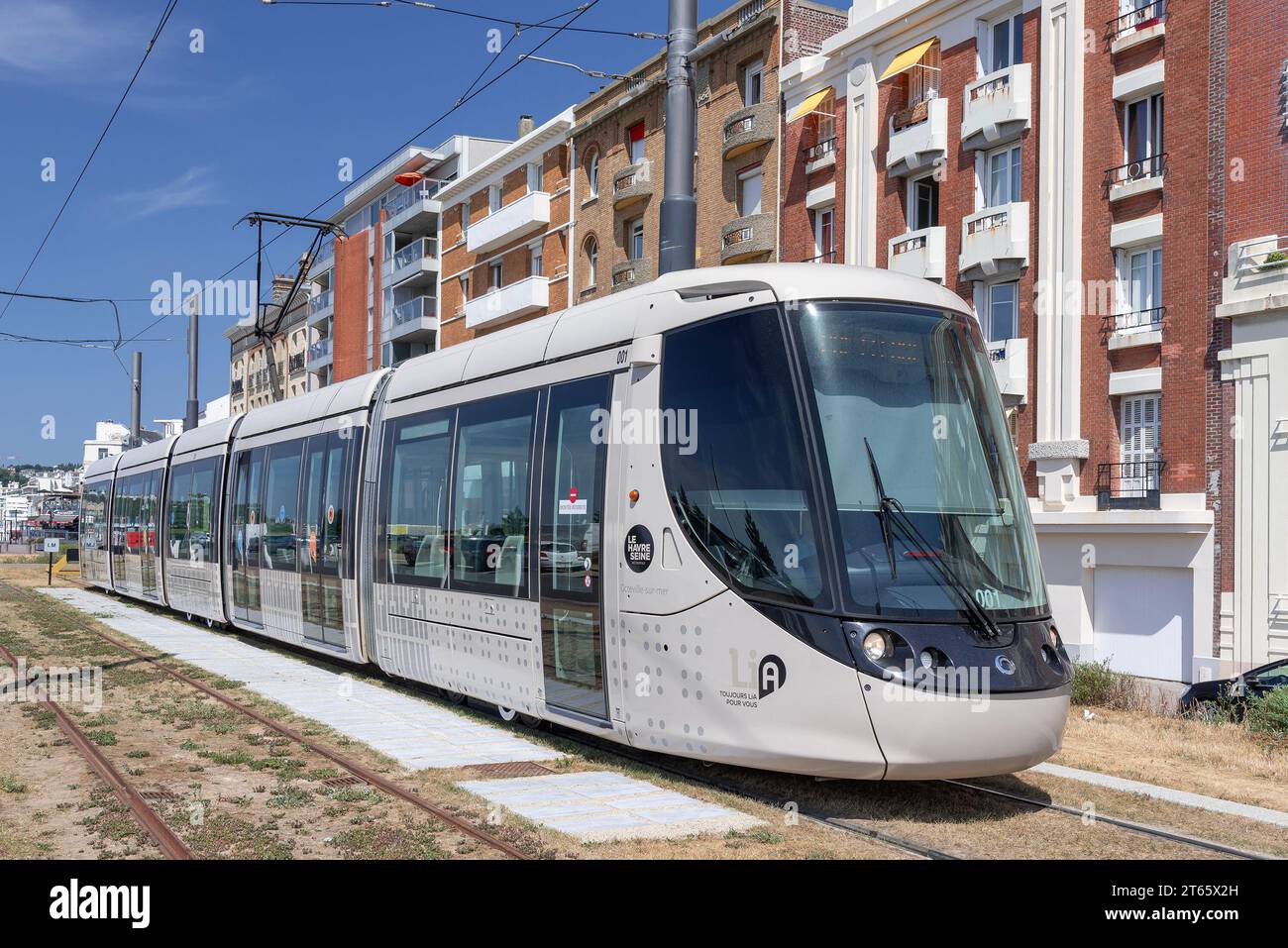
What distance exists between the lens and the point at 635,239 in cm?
4034

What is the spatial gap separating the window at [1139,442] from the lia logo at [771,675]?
18409 mm

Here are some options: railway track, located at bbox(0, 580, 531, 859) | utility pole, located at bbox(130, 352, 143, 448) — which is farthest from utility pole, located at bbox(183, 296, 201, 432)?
railway track, located at bbox(0, 580, 531, 859)

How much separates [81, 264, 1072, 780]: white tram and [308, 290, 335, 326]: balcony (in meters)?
59.4

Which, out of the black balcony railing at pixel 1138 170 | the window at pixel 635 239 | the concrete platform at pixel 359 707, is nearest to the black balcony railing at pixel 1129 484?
the black balcony railing at pixel 1138 170

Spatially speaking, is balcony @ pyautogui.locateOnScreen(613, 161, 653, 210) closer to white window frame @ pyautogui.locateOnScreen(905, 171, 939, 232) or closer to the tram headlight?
white window frame @ pyautogui.locateOnScreen(905, 171, 939, 232)

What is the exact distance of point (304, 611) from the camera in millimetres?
16234

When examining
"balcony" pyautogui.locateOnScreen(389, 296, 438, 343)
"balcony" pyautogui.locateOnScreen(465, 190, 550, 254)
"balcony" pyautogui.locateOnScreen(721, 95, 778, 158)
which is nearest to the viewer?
"balcony" pyautogui.locateOnScreen(721, 95, 778, 158)

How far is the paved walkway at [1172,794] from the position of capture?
8516 millimetres

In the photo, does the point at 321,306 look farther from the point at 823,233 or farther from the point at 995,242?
the point at 995,242

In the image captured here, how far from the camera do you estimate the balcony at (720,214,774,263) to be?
110 ft

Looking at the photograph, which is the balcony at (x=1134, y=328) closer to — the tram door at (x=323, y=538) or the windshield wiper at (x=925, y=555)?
the tram door at (x=323, y=538)

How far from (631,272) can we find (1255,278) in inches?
808
